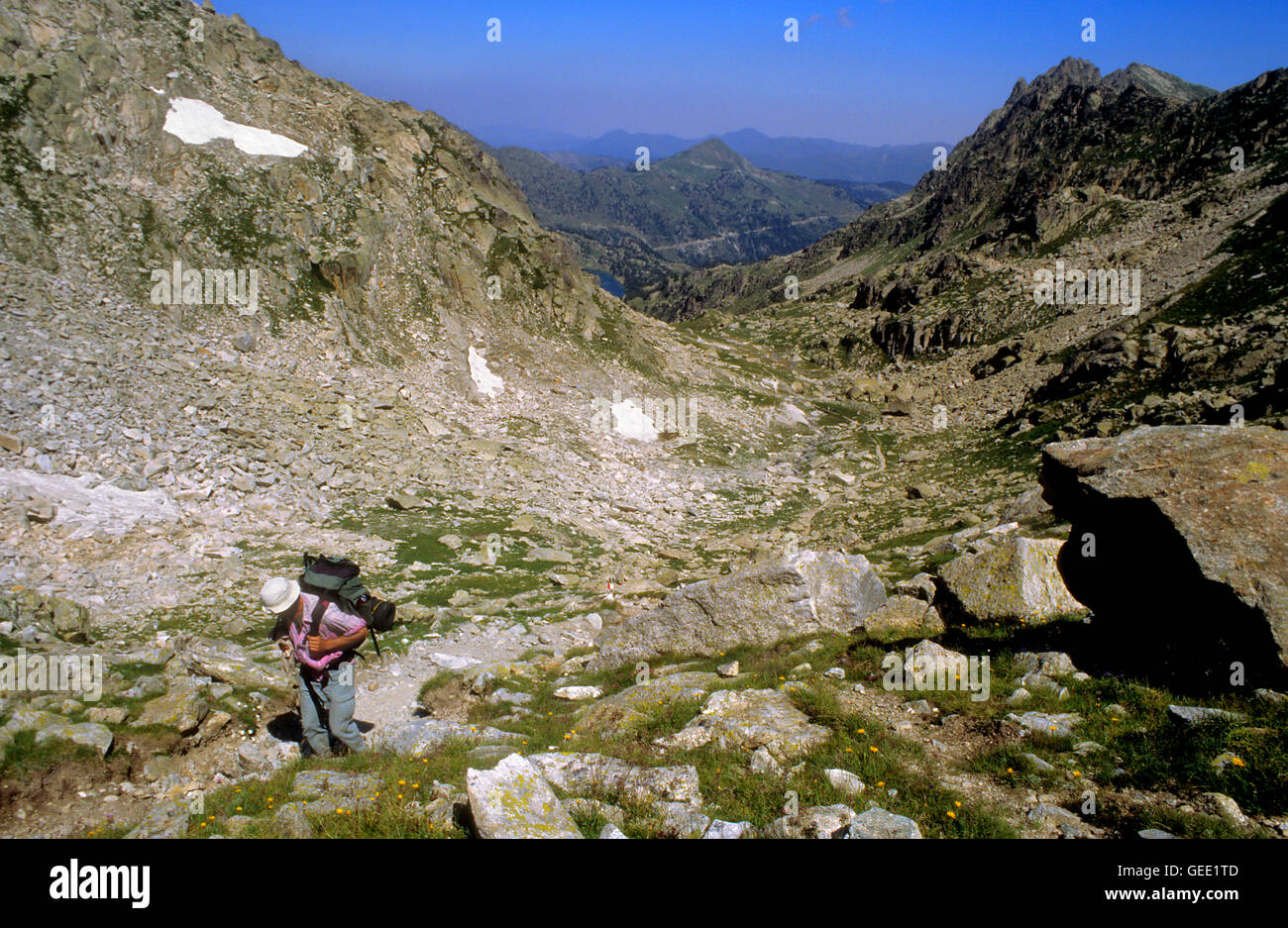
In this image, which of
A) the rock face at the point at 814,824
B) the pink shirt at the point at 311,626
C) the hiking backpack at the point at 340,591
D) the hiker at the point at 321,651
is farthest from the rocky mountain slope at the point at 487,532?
the hiking backpack at the point at 340,591

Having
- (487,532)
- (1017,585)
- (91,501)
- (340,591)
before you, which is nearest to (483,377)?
(487,532)

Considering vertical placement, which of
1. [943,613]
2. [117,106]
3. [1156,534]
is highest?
[117,106]

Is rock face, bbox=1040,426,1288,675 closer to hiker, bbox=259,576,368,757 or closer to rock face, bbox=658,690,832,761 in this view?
rock face, bbox=658,690,832,761

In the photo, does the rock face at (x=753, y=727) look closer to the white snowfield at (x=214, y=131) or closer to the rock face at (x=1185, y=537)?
the rock face at (x=1185, y=537)

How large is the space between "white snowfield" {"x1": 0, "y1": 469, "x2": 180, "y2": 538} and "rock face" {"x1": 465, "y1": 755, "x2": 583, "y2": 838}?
17241mm

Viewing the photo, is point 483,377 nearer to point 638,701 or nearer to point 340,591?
point 340,591

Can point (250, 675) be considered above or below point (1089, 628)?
below

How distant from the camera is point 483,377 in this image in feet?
115

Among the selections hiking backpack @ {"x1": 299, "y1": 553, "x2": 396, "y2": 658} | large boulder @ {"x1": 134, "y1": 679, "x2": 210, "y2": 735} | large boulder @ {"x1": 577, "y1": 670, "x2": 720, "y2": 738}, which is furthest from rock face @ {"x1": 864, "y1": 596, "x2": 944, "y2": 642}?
large boulder @ {"x1": 134, "y1": 679, "x2": 210, "y2": 735}
